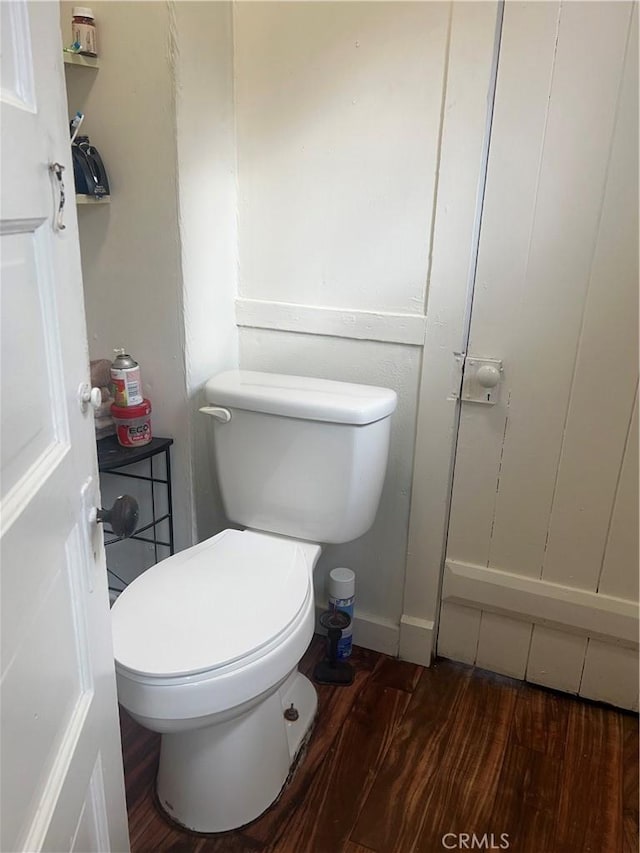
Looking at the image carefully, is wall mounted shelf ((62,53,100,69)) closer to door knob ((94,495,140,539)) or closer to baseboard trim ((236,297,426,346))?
baseboard trim ((236,297,426,346))

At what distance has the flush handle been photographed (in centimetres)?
151

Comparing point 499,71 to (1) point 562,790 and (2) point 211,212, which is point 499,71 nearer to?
(2) point 211,212

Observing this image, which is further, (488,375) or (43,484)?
(488,375)

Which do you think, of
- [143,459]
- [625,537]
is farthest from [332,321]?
[625,537]

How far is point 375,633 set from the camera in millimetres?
1782

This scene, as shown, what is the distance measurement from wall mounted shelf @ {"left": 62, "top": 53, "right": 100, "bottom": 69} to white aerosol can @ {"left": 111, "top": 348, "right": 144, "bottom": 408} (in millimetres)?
638

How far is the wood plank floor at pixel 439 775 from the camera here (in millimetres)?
1270

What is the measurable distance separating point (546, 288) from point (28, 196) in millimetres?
1103

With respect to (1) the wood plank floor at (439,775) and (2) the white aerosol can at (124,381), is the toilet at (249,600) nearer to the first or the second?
(1) the wood plank floor at (439,775)

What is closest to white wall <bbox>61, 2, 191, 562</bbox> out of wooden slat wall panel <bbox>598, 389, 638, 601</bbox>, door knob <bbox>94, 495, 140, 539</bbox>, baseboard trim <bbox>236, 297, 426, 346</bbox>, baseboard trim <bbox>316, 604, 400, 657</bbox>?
baseboard trim <bbox>236, 297, 426, 346</bbox>

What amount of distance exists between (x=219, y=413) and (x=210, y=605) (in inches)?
18.6

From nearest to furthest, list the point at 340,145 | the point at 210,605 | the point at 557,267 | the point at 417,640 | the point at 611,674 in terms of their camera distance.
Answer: the point at 210,605 → the point at 557,267 → the point at 340,145 → the point at 611,674 → the point at 417,640

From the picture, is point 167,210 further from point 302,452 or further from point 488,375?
point 488,375

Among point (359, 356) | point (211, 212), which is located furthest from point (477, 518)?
point (211, 212)
